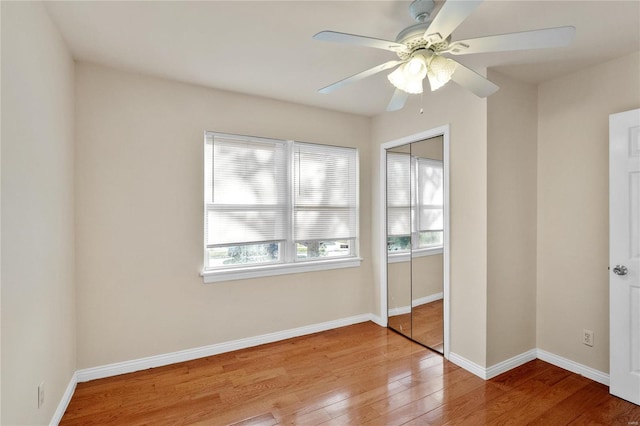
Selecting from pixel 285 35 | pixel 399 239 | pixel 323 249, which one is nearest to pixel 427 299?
pixel 399 239

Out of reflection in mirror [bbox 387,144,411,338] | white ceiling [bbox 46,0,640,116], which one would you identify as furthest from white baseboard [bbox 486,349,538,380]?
white ceiling [bbox 46,0,640,116]

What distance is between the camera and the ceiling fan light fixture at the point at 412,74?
5.10ft

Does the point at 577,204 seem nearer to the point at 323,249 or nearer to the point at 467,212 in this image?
the point at 467,212

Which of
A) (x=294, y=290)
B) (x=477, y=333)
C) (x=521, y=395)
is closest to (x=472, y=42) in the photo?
(x=477, y=333)

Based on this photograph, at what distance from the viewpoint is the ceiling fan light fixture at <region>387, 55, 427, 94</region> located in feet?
5.10

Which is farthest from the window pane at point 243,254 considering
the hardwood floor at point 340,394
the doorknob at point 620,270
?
the doorknob at point 620,270

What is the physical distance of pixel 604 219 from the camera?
96.7 inches

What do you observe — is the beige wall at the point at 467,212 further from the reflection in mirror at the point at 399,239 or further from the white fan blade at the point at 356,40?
the white fan blade at the point at 356,40

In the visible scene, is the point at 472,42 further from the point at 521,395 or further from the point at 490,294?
the point at 521,395

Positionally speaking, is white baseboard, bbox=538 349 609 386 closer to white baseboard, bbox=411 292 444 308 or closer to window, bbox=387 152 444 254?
white baseboard, bbox=411 292 444 308

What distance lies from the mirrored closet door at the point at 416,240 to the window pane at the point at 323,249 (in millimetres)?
529

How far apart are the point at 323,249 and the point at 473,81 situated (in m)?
2.42

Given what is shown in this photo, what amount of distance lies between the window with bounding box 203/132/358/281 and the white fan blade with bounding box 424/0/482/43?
2.12 meters

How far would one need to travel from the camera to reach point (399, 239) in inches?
140
